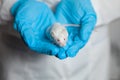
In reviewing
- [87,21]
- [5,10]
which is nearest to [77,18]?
[87,21]

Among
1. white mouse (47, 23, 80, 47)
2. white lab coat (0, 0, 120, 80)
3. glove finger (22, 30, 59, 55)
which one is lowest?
white lab coat (0, 0, 120, 80)

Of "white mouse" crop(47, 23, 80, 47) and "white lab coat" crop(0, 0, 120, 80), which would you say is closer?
"white mouse" crop(47, 23, 80, 47)

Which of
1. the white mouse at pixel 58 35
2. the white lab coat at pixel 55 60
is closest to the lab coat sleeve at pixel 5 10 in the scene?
the white lab coat at pixel 55 60

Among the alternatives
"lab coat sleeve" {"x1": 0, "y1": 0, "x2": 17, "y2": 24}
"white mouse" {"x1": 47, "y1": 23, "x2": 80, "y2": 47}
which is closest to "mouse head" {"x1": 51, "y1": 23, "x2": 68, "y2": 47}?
"white mouse" {"x1": 47, "y1": 23, "x2": 80, "y2": 47}

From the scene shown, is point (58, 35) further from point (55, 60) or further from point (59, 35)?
point (55, 60)

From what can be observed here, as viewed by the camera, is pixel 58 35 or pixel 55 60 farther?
pixel 55 60

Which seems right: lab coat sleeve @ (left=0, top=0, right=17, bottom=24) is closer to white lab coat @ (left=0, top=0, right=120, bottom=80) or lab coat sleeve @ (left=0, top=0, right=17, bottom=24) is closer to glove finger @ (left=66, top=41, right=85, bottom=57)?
white lab coat @ (left=0, top=0, right=120, bottom=80)

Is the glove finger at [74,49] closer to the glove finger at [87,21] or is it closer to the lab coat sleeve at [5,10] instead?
the glove finger at [87,21]
